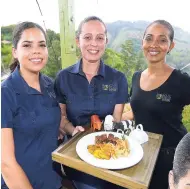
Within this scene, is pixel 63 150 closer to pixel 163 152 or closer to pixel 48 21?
pixel 163 152

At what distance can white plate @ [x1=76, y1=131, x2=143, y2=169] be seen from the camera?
1.09 meters

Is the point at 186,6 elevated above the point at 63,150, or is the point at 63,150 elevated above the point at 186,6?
the point at 186,6

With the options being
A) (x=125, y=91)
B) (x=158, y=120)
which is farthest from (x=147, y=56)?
(x=158, y=120)

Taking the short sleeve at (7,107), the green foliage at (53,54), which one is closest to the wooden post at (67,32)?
the green foliage at (53,54)

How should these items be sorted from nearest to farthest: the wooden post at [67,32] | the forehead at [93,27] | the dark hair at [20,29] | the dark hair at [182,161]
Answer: the dark hair at [182,161], the dark hair at [20,29], the forehead at [93,27], the wooden post at [67,32]

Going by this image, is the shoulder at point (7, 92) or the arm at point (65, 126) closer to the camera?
the shoulder at point (7, 92)

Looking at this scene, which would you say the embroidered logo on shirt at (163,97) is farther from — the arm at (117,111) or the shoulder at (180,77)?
the arm at (117,111)

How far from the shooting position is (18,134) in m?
1.24

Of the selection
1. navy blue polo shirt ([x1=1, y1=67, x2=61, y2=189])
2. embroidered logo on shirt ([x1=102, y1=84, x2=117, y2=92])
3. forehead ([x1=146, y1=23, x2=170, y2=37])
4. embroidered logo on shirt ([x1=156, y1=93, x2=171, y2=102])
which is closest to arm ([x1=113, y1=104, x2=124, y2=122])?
embroidered logo on shirt ([x1=102, y1=84, x2=117, y2=92])

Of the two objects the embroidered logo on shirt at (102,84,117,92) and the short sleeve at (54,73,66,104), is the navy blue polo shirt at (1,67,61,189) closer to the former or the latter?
the short sleeve at (54,73,66,104)

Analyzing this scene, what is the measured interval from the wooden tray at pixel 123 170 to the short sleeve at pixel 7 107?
0.30m

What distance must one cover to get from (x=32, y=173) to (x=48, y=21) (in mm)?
1549

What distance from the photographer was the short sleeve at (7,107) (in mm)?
1130

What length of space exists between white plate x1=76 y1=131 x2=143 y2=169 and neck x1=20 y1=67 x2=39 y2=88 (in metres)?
0.46
